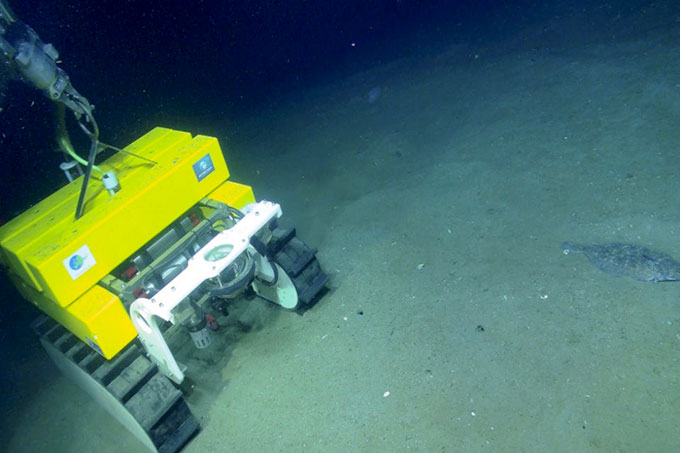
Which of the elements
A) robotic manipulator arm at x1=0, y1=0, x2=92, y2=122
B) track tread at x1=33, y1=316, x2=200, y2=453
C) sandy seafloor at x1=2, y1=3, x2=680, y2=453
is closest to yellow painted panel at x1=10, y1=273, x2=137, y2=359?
track tread at x1=33, y1=316, x2=200, y2=453

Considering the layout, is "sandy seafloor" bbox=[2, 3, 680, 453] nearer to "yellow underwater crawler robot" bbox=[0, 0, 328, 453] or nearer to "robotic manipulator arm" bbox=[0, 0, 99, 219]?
"yellow underwater crawler robot" bbox=[0, 0, 328, 453]

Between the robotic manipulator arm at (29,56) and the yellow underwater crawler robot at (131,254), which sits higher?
the robotic manipulator arm at (29,56)

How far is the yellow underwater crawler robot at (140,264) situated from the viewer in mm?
2756

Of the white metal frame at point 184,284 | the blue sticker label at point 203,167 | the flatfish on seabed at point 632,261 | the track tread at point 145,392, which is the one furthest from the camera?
the flatfish on seabed at point 632,261

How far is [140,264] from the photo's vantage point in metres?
3.10

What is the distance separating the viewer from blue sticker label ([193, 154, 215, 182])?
3.25m

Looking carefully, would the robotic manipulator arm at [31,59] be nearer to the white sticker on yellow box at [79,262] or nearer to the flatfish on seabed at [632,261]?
the white sticker on yellow box at [79,262]

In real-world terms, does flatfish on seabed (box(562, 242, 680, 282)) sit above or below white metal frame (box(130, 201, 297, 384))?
below

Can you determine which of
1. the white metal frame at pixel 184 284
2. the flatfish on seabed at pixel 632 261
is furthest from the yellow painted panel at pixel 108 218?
the flatfish on seabed at pixel 632 261

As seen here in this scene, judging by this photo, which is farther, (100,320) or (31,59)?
(100,320)

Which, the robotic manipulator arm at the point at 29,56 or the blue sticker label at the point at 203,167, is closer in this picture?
the robotic manipulator arm at the point at 29,56

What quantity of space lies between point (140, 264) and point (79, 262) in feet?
1.34

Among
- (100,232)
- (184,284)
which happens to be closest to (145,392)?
(184,284)

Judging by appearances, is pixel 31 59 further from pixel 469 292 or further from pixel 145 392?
pixel 469 292
